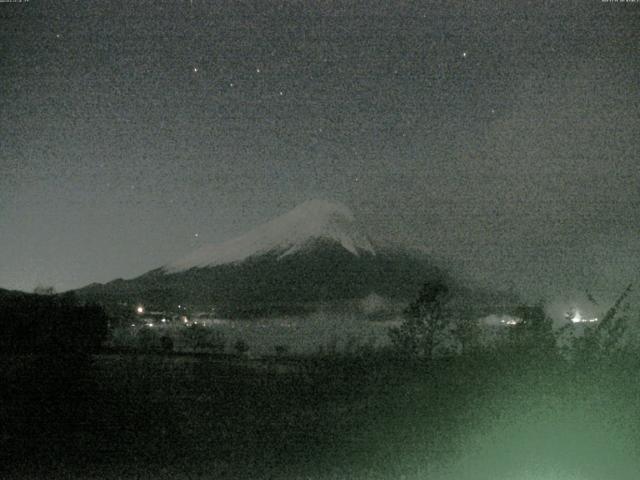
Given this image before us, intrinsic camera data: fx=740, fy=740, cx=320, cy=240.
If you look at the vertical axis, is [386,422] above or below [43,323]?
below

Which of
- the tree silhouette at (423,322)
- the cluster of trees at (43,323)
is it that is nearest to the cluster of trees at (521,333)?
the tree silhouette at (423,322)

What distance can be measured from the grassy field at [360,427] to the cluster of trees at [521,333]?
0.21 metres

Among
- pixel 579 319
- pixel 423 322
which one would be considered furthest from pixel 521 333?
pixel 423 322

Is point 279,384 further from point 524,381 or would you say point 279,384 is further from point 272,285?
point 272,285

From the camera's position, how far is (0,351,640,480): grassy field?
810 centimetres

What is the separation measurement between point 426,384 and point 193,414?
3.58 meters

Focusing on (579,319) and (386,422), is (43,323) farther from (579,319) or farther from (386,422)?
(579,319)

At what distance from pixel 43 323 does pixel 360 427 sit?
374 inches

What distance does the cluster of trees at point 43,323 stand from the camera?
54.3 ft

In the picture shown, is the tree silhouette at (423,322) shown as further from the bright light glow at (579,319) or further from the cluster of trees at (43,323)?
the bright light glow at (579,319)

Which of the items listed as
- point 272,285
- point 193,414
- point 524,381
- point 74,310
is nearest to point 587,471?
point 524,381

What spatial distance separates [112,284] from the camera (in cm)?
7700

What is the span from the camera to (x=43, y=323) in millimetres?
16688

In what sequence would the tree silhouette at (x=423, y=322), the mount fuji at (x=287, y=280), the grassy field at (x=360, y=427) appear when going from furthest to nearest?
the mount fuji at (x=287, y=280)
the tree silhouette at (x=423, y=322)
the grassy field at (x=360, y=427)
